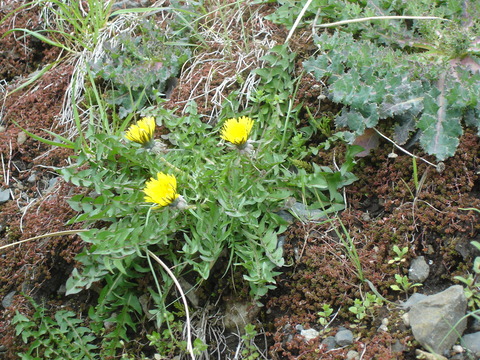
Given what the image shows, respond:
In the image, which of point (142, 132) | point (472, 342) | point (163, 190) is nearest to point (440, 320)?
point (472, 342)

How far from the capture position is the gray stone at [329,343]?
2146 mm

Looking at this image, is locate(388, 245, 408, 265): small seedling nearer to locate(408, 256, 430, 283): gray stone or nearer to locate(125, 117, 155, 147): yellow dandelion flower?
locate(408, 256, 430, 283): gray stone

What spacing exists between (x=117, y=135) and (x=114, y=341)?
3.56 feet

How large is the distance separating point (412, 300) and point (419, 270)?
174mm

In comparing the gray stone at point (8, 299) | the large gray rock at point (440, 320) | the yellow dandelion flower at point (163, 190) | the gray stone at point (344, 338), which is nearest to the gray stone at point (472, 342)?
the large gray rock at point (440, 320)

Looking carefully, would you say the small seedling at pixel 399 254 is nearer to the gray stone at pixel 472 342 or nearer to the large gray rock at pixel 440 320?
the large gray rock at pixel 440 320

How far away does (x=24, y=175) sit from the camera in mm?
3244

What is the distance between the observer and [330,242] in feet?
8.16

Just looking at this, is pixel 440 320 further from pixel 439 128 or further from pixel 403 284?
pixel 439 128

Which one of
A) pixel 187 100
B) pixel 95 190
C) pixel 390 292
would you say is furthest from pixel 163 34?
pixel 390 292

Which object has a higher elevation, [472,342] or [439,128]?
[439,128]

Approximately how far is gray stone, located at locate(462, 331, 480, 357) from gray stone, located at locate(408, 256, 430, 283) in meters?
0.32

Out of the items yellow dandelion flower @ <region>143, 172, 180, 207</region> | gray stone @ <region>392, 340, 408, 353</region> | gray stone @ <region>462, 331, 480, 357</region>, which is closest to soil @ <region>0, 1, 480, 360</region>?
gray stone @ <region>392, 340, 408, 353</region>

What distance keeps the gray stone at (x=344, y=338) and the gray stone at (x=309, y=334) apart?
95 millimetres
